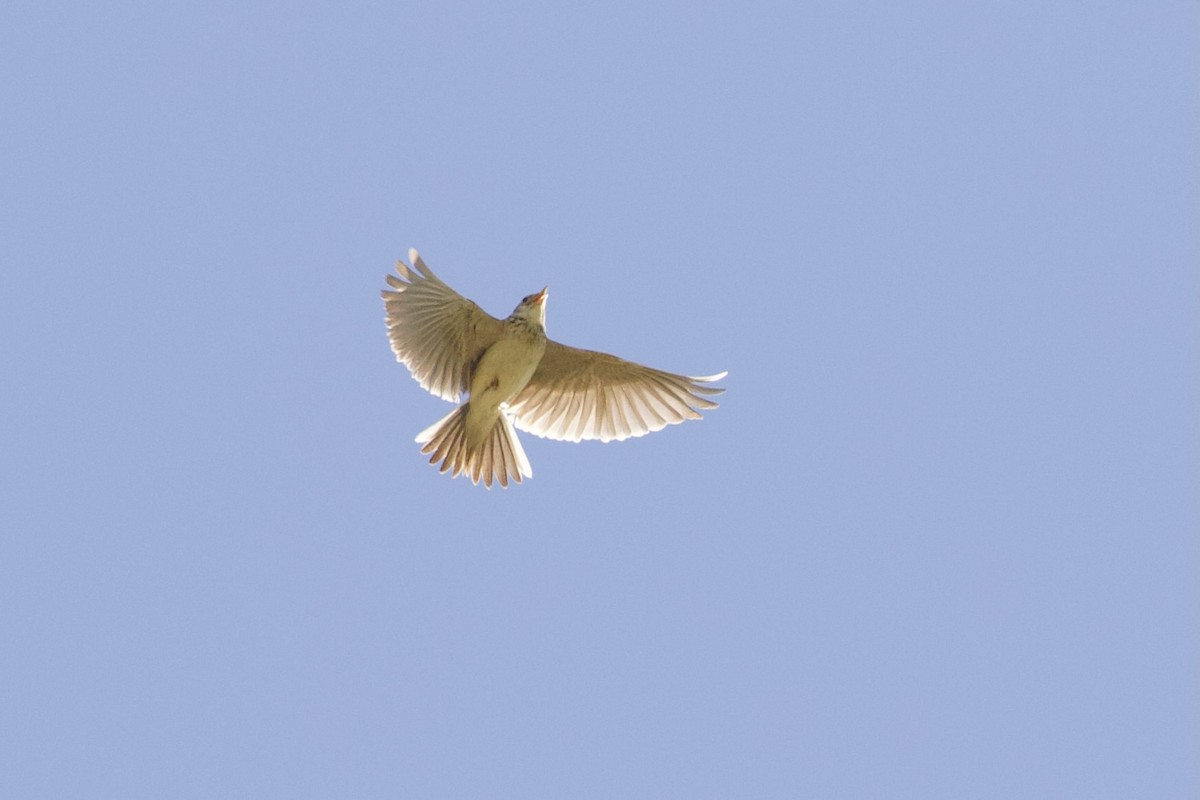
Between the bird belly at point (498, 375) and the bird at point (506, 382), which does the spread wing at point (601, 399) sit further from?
the bird belly at point (498, 375)

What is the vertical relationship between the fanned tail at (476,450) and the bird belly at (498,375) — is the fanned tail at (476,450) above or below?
below

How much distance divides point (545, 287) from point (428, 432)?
1646 millimetres

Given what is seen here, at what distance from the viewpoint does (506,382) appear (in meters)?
14.7

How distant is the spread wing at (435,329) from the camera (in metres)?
14.1

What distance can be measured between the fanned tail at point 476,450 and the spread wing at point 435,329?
273 millimetres

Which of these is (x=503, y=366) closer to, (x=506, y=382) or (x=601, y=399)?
(x=506, y=382)

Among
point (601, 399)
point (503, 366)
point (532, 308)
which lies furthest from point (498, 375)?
point (601, 399)

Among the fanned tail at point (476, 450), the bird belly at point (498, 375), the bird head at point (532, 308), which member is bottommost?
the fanned tail at point (476, 450)

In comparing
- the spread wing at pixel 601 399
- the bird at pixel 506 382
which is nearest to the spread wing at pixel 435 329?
the bird at pixel 506 382

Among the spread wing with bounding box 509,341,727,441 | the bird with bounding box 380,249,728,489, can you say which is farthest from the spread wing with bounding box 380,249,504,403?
the spread wing with bounding box 509,341,727,441

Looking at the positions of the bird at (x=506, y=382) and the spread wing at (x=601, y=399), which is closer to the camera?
the bird at (x=506, y=382)

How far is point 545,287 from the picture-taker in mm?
14617

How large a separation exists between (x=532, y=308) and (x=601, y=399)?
149cm

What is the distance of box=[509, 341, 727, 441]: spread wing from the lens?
1529 cm
